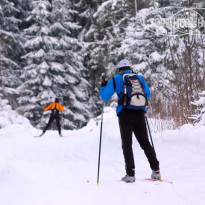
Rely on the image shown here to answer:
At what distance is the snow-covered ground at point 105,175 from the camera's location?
3678 mm

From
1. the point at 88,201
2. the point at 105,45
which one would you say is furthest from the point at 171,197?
the point at 105,45

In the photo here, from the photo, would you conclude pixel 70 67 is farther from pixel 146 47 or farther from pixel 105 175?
pixel 105 175

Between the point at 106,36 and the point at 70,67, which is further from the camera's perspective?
the point at 70,67

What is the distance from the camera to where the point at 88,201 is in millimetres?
3549

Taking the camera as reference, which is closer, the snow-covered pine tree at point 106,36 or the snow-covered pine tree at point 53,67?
the snow-covered pine tree at point 106,36

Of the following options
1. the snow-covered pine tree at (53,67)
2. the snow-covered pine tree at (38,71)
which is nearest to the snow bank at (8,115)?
the snow-covered pine tree at (53,67)

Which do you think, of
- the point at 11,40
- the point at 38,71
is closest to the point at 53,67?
the point at 38,71

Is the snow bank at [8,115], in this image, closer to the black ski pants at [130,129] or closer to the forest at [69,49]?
the forest at [69,49]

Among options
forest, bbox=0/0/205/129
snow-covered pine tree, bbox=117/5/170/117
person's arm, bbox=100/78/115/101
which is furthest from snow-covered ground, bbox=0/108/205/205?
forest, bbox=0/0/205/129

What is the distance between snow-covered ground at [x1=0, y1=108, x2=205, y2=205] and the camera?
3.68 meters

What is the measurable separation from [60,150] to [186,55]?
4.50 metres

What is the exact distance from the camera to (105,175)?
5.51m

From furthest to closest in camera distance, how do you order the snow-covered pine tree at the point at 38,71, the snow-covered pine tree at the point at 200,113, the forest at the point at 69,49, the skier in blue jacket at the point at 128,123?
1. the snow-covered pine tree at the point at 38,71
2. the forest at the point at 69,49
3. the snow-covered pine tree at the point at 200,113
4. the skier in blue jacket at the point at 128,123

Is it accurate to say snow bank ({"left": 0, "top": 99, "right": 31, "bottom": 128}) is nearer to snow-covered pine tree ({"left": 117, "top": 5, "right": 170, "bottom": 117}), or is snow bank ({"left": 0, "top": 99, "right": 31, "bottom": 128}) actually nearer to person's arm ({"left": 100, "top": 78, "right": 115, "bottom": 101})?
snow-covered pine tree ({"left": 117, "top": 5, "right": 170, "bottom": 117})
